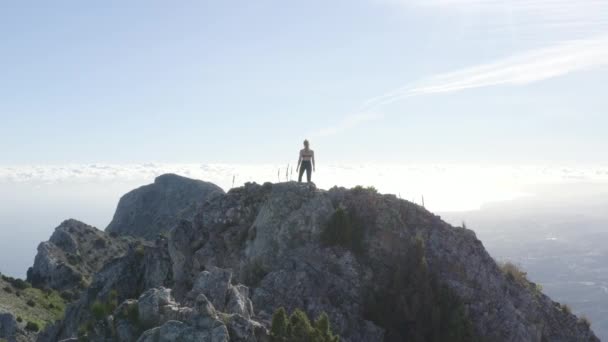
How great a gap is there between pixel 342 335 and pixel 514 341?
9.14 metres

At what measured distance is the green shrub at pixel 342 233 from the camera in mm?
29281

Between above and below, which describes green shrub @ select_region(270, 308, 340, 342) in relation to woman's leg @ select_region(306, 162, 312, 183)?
below

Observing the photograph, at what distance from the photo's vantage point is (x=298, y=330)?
1731 cm

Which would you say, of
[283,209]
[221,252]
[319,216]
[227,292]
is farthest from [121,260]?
[227,292]

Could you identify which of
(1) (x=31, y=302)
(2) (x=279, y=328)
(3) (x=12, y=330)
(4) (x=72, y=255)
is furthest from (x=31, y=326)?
(2) (x=279, y=328)

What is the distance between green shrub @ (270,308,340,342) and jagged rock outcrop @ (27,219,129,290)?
237 feet

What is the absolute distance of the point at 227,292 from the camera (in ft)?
71.3

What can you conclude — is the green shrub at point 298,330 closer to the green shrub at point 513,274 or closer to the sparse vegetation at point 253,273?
the sparse vegetation at point 253,273

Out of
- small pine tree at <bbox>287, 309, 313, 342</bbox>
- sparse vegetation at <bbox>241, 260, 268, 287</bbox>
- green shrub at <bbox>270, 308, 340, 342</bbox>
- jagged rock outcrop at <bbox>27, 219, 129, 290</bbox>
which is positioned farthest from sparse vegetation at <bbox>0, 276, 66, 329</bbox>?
small pine tree at <bbox>287, 309, 313, 342</bbox>

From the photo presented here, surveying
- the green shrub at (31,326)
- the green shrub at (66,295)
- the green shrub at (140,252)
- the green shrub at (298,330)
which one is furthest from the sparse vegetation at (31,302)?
the green shrub at (298,330)

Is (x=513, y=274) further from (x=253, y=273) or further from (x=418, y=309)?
(x=253, y=273)

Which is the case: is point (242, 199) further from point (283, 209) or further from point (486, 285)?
point (486, 285)

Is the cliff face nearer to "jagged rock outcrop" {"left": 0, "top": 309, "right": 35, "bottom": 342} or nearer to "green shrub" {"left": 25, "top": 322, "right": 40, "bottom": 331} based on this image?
"jagged rock outcrop" {"left": 0, "top": 309, "right": 35, "bottom": 342}

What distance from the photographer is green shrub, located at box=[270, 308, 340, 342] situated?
17219 mm
